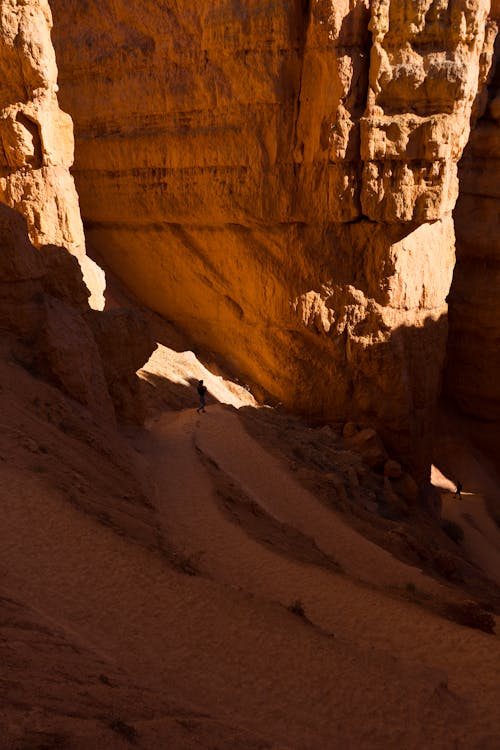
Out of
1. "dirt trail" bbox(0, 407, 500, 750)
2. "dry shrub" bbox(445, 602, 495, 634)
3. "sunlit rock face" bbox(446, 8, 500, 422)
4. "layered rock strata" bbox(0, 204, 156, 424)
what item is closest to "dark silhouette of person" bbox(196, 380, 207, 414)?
"layered rock strata" bbox(0, 204, 156, 424)

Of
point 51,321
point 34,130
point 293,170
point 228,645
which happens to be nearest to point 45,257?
point 51,321

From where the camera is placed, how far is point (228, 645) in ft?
19.3

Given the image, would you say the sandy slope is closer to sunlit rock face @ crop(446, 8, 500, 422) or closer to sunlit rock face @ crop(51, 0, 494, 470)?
sunlit rock face @ crop(51, 0, 494, 470)

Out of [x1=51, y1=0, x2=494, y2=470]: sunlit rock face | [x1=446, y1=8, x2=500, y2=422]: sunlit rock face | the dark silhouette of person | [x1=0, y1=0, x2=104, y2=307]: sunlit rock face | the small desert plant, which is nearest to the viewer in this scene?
[x1=0, y1=0, x2=104, y2=307]: sunlit rock face

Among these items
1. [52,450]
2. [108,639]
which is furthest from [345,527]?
[108,639]

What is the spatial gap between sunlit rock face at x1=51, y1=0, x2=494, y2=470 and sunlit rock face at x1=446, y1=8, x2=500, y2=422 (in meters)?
2.94

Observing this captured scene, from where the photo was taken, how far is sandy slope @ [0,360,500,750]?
456 cm

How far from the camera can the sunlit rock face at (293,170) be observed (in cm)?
1523

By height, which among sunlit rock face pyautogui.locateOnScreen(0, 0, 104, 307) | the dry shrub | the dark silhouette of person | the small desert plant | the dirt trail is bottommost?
the small desert plant

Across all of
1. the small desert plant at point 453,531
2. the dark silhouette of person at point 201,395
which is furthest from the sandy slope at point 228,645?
the small desert plant at point 453,531

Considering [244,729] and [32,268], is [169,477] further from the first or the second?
[244,729]

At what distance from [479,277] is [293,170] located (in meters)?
10.2

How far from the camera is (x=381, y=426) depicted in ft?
59.0

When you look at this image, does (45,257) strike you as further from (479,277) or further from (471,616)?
(479,277)
